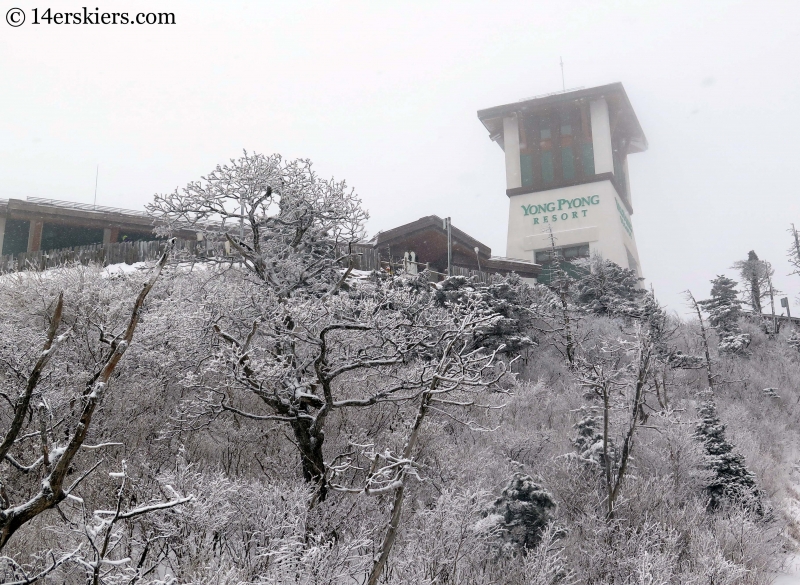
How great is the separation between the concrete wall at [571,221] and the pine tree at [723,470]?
3408cm

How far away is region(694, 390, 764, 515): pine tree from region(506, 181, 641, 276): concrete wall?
34082mm

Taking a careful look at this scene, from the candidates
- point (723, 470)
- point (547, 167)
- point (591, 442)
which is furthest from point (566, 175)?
point (591, 442)

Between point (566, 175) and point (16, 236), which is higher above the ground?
point (566, 175)

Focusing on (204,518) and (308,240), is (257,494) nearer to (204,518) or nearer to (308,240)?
(204,518)

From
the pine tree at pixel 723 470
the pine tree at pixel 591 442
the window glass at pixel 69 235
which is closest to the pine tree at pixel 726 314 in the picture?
the pine tree at pixel 723 470

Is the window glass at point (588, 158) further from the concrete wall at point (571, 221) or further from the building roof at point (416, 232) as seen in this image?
the building roof at point (416, 232)

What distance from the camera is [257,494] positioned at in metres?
8.88

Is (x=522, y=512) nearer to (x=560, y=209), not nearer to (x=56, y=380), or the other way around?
(x=56, y=380)

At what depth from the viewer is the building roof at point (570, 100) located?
52.6m

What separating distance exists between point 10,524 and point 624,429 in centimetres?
1574

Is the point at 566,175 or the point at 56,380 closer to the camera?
the point at 56,380

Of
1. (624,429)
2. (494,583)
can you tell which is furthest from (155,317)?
(624,429)

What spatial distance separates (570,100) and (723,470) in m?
44.4

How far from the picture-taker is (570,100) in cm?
5347
